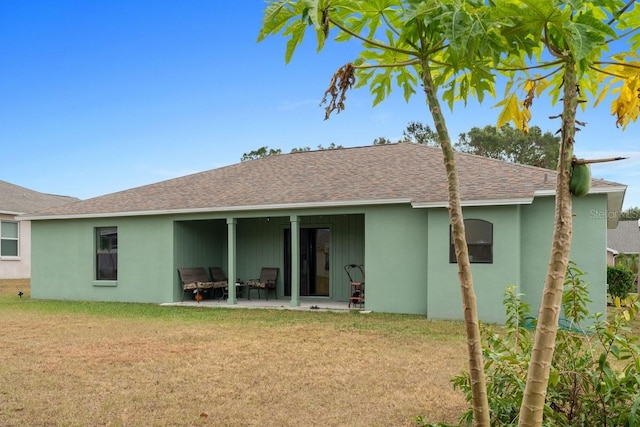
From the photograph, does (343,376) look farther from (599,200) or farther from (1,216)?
(1,216)

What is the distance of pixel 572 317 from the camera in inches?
166

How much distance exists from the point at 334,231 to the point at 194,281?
426 cm

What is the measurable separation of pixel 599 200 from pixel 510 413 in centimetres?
870

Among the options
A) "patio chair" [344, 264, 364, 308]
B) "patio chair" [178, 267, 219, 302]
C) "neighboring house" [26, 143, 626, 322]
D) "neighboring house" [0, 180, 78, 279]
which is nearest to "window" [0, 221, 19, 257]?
"neighboring house" [0, 180, 78, 279]

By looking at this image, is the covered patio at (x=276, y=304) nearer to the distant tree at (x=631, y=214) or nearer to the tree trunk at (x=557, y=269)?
the tree trunk at (x=557, y=269)

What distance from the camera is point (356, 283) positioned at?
14.1m

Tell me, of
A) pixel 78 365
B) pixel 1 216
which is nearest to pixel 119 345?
pixel 78 365

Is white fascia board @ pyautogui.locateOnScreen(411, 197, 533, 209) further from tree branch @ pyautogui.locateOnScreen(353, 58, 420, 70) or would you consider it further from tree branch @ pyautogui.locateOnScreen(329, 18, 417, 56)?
tree branch @ pyautogui.locateOnScreen(329, 18, 417, 56)

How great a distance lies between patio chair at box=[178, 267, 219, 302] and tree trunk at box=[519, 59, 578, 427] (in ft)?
45.1

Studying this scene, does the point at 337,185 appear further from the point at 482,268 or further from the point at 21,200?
the point at 21,200

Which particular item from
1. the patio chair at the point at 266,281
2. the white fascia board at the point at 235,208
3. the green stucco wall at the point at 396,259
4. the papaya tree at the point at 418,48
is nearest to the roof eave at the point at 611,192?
Answer: the green stucco wall at the point at 396,259

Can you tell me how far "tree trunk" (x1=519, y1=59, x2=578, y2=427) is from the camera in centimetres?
228

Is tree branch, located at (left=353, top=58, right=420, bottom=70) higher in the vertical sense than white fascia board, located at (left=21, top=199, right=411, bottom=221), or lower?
higher

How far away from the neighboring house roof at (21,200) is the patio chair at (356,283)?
17.9m
